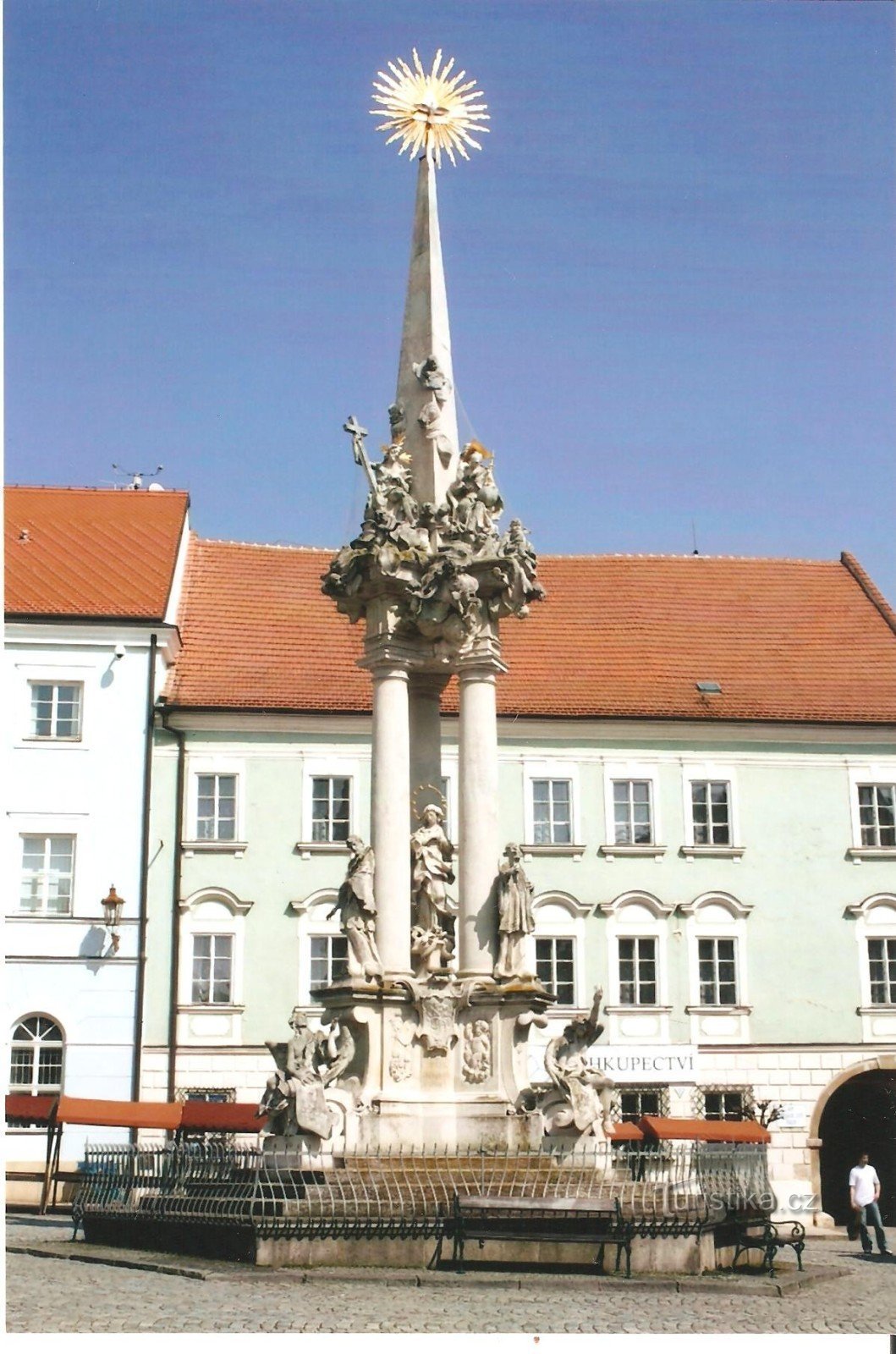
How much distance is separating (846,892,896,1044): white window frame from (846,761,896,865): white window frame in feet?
2.42

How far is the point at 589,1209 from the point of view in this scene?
12.7m

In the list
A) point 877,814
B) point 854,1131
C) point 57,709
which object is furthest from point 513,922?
point 854,1131

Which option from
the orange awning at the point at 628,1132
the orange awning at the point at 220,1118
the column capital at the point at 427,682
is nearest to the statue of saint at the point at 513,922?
the column capital at the point at 427,682

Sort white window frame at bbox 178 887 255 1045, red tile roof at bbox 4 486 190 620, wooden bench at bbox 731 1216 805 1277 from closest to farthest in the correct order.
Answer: wooden bench at bbox 731 1216 805 1277, white window frame at bbox 178 887 255 1045, red tile roof at bbox 4 486 190 620

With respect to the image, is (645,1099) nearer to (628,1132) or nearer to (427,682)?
(628,1132)

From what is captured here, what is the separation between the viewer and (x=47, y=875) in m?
30.0

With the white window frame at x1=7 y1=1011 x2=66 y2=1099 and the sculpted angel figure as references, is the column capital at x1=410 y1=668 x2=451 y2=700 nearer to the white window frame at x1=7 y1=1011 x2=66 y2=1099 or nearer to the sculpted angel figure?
the sculpted angel figure

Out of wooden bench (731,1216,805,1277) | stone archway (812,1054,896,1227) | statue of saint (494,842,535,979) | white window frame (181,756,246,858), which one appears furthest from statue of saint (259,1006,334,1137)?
stone archway (812,1054,896,1227)

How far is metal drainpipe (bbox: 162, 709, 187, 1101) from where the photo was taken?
29.8 m

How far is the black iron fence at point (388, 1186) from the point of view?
41.9 feet

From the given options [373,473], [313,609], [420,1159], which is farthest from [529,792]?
[420,1159]

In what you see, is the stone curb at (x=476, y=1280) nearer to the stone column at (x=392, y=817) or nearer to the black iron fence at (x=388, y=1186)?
the black iron fence at (x=388, y=1186)

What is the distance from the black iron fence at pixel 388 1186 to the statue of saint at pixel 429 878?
2.27 m

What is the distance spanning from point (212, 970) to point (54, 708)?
540 centimetres
